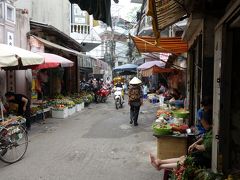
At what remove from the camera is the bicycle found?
7973mm

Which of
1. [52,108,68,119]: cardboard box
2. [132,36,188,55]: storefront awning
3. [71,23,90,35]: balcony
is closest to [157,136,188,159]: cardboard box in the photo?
[132,36,188,55]: storefront awning

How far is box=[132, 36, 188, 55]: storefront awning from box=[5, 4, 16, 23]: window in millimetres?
4997

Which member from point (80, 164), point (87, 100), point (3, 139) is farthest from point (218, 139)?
point (87, 100)

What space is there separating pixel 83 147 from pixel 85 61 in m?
17.7

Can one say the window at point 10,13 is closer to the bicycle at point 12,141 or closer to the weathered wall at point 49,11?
the weathered wall at point 49,11

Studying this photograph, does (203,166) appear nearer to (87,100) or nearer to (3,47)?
(3,47)

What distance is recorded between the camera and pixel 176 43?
477 inches

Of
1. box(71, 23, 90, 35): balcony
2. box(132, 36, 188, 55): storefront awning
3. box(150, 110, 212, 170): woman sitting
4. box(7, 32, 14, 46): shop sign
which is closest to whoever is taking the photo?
box(150, 110, 212, 170): woman sitting

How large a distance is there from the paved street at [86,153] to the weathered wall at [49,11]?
Result: 679 centimetres

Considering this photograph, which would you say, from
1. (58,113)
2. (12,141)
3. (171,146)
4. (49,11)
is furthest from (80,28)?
(171,146)

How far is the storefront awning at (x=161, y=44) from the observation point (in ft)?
35.1

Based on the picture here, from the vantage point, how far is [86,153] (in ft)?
30.1

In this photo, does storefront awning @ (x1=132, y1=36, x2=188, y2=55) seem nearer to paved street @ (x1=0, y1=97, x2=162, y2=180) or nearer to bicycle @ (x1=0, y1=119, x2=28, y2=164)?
paved street @ (x1=0, y1=97, x2=162, y2=180)

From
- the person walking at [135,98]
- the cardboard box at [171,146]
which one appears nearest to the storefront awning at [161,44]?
the person walking at [135,98]
